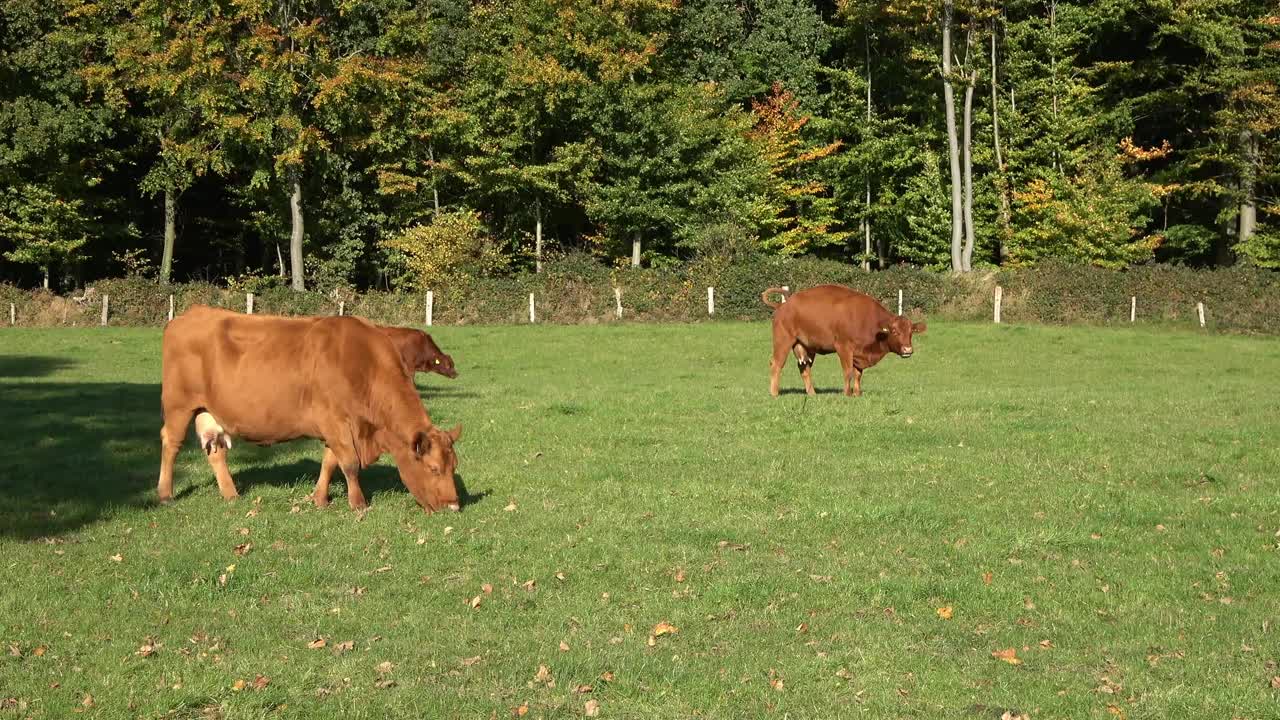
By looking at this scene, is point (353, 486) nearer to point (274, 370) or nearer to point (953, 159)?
point (274, 370)

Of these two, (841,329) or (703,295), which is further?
(703,295)

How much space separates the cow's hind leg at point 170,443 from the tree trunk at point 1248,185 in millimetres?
54007

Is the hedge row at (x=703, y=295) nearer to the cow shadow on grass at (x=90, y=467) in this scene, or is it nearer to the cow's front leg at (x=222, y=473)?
the cow shadow on grass at (x=90, y=467)

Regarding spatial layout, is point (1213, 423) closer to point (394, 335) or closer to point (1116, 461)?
point (1116, 461)

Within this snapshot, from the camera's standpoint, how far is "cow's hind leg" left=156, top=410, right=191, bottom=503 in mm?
13055

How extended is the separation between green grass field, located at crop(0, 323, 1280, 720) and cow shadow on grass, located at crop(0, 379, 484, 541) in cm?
8

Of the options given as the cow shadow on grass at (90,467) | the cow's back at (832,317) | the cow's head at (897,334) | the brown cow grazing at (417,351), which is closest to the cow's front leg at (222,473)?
the cow shadow on grass at (90,467)

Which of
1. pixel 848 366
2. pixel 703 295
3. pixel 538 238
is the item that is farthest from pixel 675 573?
pixel 538 238

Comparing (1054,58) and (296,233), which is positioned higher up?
(1054,58)

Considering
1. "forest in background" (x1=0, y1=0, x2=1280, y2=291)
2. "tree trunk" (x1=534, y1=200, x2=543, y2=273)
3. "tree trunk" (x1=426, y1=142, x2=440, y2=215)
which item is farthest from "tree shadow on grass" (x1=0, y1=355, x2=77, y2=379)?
"tree trunk" (x1=426, y1=142, x2=440, y2=215)

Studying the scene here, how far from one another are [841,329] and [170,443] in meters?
13.6

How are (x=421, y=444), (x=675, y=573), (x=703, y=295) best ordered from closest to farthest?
(x=675, y=573) < (x=421, y=444) < (x=703, y=295)

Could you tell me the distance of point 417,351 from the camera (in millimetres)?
14000

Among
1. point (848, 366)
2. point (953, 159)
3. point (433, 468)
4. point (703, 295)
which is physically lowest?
point (433, 468)
